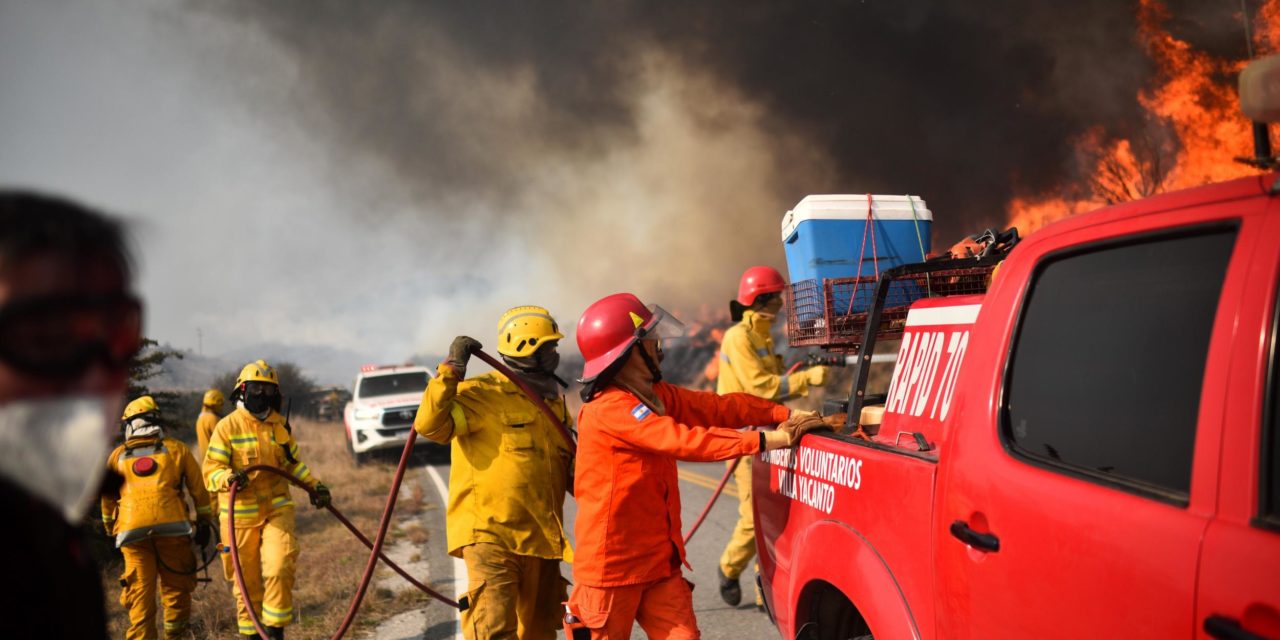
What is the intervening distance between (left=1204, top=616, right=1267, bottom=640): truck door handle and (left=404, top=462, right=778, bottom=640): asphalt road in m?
3.87

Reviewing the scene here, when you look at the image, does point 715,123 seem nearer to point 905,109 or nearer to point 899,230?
point 905,109

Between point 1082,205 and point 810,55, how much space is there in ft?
37.7

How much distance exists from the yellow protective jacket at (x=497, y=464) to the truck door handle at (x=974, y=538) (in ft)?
7.39

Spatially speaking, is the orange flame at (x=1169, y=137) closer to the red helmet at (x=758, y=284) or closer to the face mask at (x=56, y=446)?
the red helmet at (x=758, y=284)

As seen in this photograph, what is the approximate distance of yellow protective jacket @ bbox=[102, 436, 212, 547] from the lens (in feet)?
19.3

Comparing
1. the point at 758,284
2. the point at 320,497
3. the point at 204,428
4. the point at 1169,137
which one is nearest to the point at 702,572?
the point at 758,284

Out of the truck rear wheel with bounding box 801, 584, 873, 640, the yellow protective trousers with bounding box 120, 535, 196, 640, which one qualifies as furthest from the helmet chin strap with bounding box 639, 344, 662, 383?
the yellow protective trousers with bounding box 120, 535, 196, 640

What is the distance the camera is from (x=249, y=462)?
19.6 feet

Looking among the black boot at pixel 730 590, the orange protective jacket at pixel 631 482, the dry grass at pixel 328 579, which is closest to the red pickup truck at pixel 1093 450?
the orange protective jacket at pixel 631 482

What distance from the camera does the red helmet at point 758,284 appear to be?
248 inches

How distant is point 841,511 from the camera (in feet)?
9.25

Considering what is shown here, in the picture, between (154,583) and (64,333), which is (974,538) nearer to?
(64,333)

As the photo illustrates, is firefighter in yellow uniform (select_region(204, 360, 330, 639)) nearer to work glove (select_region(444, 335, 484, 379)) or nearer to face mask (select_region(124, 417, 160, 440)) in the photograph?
face mask (select_region(124, 417, 160, 440))

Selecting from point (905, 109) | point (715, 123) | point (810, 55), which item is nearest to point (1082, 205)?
point (905, 109)
